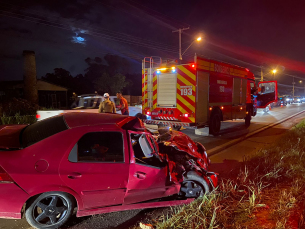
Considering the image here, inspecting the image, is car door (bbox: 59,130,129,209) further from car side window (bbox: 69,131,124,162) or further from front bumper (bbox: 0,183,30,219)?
front bumper (bbox: 0,183,30,219)

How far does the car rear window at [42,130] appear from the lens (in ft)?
9.85

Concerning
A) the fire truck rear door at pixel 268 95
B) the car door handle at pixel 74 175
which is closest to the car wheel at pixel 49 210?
the car door handle at pixel 74 175

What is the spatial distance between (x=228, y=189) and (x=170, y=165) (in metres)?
1.13

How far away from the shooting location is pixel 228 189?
402cm

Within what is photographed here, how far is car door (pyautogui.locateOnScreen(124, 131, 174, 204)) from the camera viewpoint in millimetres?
3168

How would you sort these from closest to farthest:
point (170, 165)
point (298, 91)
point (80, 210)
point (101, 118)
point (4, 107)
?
point (80, 210) → point (101, 118) → point (170, 165) → point (4, 107) → point (298, 91)

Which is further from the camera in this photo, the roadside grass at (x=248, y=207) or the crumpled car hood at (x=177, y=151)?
the crumpled car hood at (x=177, y=151)

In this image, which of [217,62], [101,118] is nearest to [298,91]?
[217,62]

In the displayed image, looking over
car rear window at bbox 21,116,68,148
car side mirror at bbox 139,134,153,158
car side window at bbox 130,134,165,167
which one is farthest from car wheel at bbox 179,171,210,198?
car rear window at bbox 21,116,68,148

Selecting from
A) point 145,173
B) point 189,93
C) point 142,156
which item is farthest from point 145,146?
Result: point 189,93

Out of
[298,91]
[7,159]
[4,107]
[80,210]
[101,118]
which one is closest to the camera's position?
[7,159]

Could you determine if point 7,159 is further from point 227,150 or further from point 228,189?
point 227,150

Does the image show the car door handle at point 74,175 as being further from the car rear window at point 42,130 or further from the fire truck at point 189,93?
the fire truck at point 189,93

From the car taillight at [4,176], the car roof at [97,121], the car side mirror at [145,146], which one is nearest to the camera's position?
the car taillight at [4,176]
